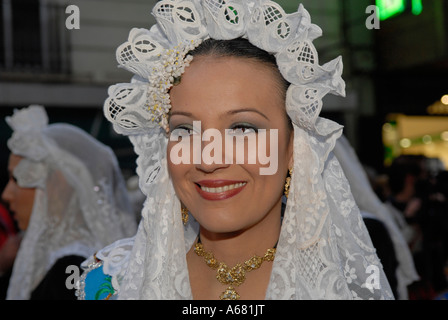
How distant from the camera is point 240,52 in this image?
1.54 m

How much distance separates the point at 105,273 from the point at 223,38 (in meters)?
0.93

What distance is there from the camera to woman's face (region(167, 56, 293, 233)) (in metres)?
1.45

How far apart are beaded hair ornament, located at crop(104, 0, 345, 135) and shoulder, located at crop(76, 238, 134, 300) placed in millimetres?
505

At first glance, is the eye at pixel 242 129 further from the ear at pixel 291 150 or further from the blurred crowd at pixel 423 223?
the blurred crowd at pixel 423 223

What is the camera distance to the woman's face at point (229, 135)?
145 centimetres

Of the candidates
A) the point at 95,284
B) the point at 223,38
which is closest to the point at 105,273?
the point at 95,284

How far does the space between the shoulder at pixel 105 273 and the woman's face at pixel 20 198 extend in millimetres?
1212

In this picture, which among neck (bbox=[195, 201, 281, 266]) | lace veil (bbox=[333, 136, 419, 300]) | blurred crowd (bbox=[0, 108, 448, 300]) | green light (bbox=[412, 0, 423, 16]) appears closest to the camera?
neck (bbox=[195, 201, 281, 266])

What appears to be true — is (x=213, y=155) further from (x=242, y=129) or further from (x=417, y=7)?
(x=417, y=7)
